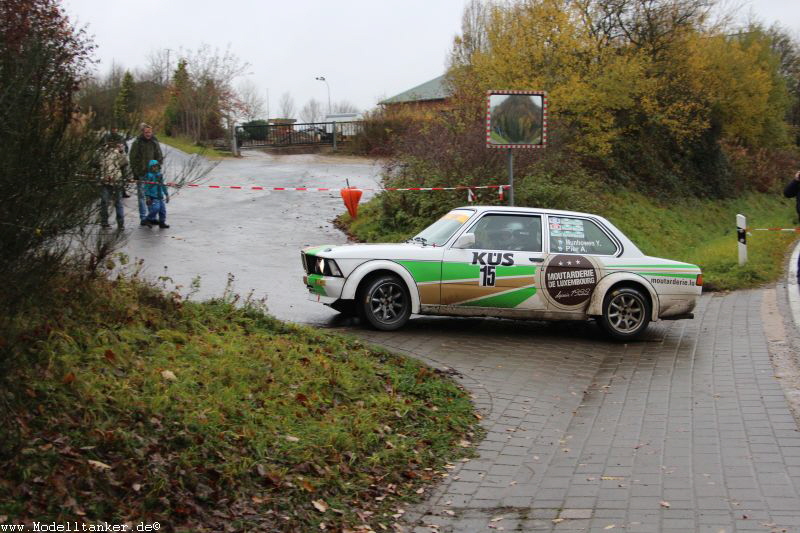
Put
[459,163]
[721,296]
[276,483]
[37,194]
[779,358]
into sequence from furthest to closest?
[459,163]
[721,296]
[779,358]
[276,483]
[37,194]

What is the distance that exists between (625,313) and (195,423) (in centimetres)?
692

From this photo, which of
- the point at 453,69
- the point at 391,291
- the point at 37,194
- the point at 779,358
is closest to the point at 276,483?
the point at 37,194

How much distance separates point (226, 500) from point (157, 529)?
60cm

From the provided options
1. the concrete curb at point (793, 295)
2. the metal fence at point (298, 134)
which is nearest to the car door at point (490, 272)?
the concrete curb at point (793, 295)

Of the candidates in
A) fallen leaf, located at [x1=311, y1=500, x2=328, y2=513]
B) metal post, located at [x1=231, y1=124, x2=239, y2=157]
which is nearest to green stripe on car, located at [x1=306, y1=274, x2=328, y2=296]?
fallen leaf, located at [x1=311, y1=500, x2=328, y2=513]

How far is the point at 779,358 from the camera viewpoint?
10000 millimetres

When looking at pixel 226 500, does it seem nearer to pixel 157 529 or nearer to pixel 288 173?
pixel 157 529

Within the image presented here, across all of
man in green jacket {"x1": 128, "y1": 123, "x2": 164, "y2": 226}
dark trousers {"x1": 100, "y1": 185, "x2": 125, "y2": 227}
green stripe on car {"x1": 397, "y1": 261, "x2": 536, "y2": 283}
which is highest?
man in green jacket {"x1": 128, "y1": 123, "x2": 164, "y2": 226}

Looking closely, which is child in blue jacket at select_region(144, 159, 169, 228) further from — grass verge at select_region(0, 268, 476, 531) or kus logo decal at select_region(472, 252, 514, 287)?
kus logo decal at select_region(472, 252, 514, 287)

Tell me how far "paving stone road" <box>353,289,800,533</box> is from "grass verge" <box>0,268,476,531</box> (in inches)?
18.4

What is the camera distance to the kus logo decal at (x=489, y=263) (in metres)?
10.8

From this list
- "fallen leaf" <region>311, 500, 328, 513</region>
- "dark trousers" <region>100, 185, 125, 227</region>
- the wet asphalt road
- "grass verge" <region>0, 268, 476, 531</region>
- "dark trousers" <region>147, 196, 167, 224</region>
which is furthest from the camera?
"dark trousers" <region>147, 196, 167, 224</region>

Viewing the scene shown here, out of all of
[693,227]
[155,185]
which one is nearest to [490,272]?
[155,185]

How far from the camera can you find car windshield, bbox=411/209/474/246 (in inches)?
437
